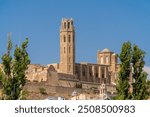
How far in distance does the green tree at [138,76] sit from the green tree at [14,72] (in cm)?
488

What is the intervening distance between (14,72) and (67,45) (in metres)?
81.7

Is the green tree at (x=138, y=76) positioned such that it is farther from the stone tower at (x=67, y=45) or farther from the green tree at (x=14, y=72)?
the stone tower at (x=67, y=45)

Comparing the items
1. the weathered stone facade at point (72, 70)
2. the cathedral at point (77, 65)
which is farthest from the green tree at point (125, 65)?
the cathedral at point (77, 65)

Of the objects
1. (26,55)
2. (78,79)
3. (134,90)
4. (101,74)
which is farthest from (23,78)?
(101,74)

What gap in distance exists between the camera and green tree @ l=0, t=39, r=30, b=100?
25969 millimetres

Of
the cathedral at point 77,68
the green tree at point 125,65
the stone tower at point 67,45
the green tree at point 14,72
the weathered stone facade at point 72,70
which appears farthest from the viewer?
the stone tower at point 67,45

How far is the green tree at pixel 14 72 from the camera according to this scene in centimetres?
2597

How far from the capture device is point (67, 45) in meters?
109

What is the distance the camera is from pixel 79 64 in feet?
355

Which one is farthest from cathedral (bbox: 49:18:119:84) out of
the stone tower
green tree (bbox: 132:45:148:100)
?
green tree (bbox: 132:45:148:100)

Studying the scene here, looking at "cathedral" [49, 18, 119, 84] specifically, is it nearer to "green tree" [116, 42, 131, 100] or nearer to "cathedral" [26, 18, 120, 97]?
"cathedral" [26, 18, 120, 97]

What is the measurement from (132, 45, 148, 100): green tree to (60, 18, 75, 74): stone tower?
248 feet

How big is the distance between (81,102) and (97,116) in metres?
0.54

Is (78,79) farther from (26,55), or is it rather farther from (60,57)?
(26,55)
